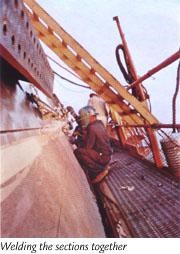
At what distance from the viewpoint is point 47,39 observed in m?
3.22

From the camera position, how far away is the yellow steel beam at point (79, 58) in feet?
9.80

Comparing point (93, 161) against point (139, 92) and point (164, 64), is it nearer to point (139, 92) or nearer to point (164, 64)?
point (139, 92)

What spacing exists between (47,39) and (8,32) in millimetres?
2391

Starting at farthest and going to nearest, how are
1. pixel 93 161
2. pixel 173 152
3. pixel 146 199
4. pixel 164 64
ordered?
pixel 93 161, pixel 173 152, pixel 164 64, pixel 146 199

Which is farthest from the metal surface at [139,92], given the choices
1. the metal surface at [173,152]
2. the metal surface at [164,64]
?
the metal surface at [164,64]

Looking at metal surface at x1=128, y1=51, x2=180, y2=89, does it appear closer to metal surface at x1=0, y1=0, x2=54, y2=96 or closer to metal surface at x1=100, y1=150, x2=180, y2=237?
metal surface at x1=100, y1=150, x2=180, y2=237

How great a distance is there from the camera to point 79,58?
11.3ft

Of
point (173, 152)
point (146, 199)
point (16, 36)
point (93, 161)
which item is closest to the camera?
point (16, 36)

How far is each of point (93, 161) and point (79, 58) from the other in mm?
1330

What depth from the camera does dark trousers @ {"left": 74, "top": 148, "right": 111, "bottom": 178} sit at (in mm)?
3262

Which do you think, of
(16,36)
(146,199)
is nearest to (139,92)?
(146,199)

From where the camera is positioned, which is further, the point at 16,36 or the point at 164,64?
the point at 164,64

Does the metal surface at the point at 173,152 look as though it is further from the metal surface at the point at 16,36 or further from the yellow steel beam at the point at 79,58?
the metal surface at the point at 16,36

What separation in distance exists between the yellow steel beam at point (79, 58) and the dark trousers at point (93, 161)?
2.71 feet
